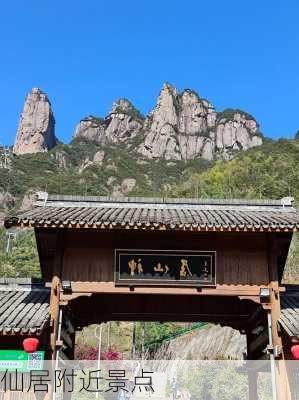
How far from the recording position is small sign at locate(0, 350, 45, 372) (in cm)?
1151

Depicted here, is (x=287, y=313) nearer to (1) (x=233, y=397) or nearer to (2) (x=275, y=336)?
(2) (x=275, y=336)

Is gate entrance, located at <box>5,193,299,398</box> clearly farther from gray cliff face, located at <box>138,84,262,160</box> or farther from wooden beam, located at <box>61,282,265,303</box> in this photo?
gray cliff face, located at <box>138,84,262,160</box>

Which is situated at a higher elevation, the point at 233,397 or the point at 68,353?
the point at 68,353

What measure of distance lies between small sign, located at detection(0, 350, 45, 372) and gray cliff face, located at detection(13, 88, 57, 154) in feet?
463

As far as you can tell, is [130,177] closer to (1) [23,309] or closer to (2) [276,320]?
(1) [23,309]

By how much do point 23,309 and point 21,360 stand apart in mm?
1235

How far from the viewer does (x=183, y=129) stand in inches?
5743

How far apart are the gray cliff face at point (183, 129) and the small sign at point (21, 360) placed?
130895 mm

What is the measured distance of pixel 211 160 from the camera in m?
143

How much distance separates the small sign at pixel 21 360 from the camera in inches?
453

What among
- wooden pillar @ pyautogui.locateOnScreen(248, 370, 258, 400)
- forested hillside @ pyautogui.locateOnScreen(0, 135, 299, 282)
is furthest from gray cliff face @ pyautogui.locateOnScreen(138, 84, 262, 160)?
wooden pillar @ pyautogui.locateOnScreen(248, 370, 258, 400)

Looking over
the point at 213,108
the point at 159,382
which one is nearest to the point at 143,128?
the point at 213,108

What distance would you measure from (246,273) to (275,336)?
1.65m

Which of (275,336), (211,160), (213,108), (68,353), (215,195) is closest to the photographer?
(275,336)
